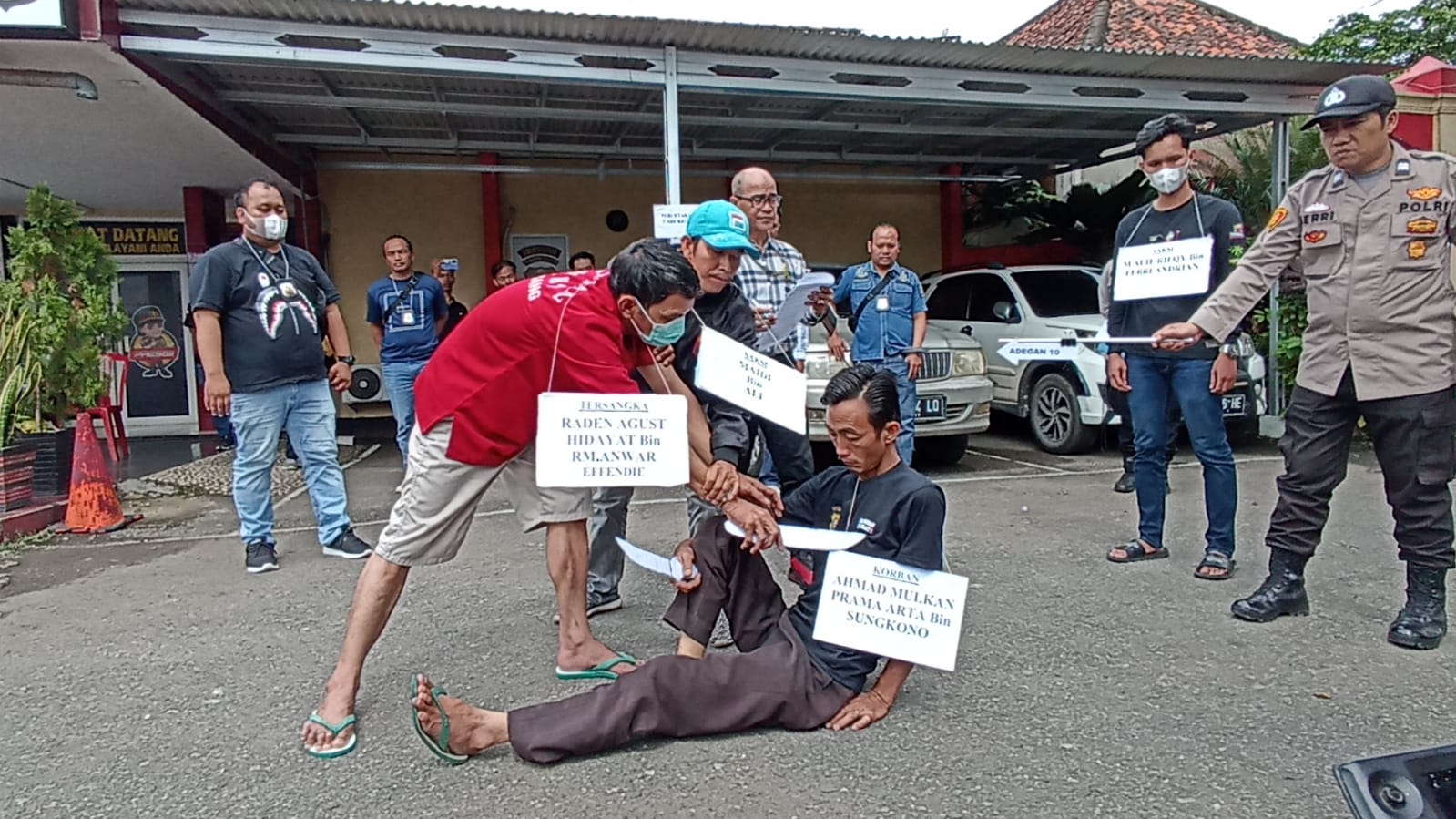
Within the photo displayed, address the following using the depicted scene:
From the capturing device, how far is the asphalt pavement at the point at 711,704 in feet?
7.80

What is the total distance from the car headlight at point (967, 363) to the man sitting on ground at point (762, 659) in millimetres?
4552

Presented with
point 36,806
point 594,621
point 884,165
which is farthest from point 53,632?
point 884,165

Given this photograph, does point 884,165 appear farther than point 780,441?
Yes

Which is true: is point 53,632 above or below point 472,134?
below

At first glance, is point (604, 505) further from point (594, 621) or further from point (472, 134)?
point (472, 134)

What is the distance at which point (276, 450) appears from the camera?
4641 millimetres

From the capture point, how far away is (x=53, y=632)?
3.78 meters

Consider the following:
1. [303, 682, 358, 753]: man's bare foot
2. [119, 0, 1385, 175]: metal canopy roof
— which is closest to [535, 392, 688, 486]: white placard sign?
[303, 682, 358, 753]: man's bare foot

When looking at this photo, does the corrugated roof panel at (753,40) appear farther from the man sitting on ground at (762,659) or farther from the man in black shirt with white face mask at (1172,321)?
the man sitting on ground at (762,659)

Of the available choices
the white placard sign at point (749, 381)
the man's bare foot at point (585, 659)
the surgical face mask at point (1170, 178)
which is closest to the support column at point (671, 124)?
the surgical face mask at point (1170, 178)

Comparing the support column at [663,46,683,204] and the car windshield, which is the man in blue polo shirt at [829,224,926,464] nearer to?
the support column at [663,46,683,204]

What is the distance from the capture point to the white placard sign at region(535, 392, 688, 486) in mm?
2541

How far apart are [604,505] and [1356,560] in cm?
346

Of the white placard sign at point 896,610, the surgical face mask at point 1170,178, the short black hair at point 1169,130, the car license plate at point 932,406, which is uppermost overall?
the short black hair at point 1169,130
